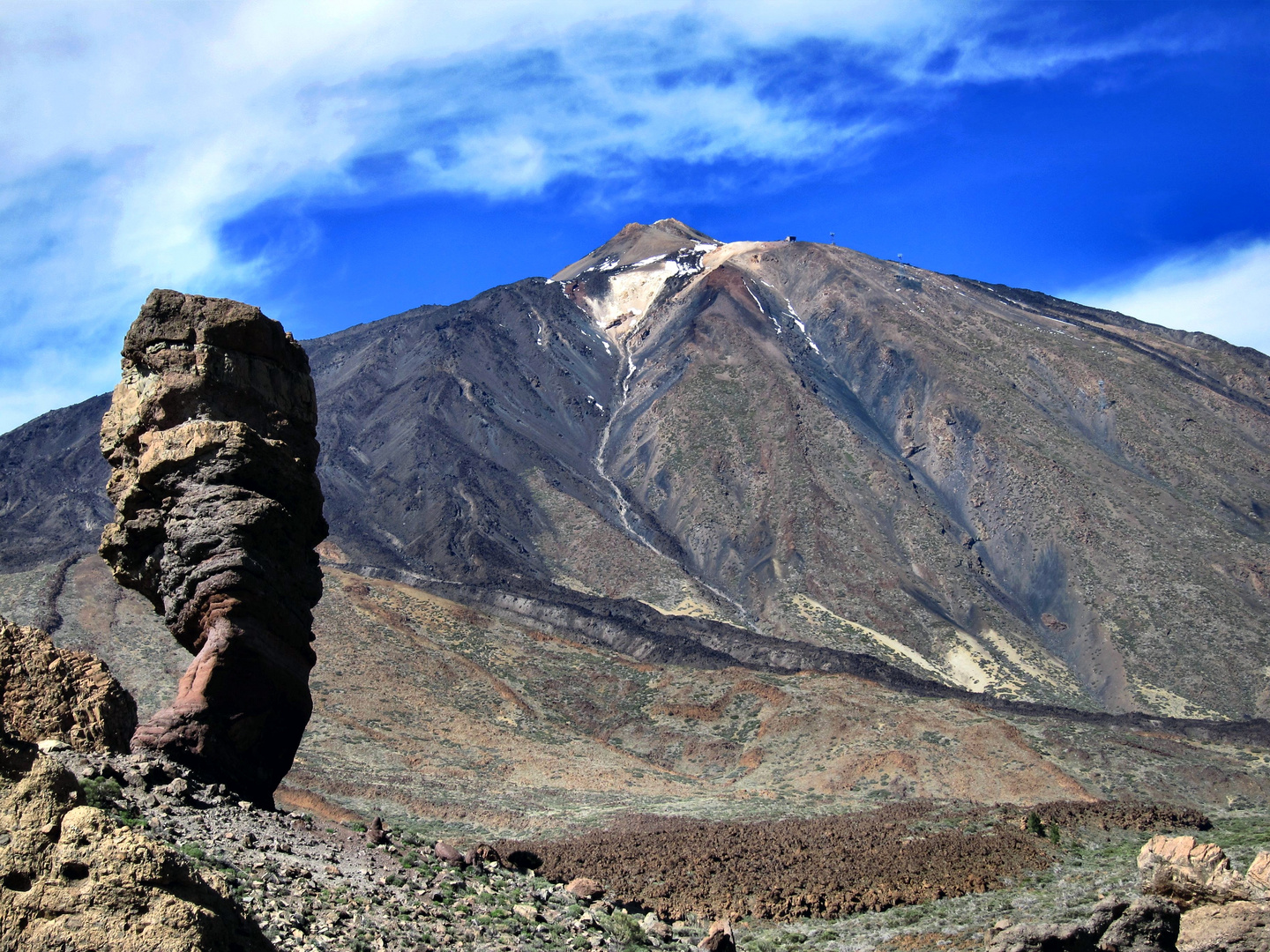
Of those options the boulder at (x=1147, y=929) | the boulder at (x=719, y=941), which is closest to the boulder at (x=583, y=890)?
the boulder at (x=719, y=941)

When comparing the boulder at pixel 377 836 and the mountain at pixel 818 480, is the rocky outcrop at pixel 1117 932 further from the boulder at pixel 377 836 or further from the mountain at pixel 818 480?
the mountain at pixel 818 480

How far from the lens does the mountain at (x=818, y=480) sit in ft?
250

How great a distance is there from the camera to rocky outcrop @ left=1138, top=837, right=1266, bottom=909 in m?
12.3

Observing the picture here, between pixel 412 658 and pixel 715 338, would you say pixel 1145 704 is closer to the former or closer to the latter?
pixel 412 658

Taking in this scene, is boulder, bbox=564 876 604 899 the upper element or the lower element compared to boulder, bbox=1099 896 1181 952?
upper

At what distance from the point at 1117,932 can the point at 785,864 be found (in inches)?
465

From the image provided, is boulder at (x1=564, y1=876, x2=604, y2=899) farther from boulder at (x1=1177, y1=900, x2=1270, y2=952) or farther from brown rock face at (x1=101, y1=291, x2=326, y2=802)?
boulder at (x1=1177, y1=900, x2=1270, y2=952)

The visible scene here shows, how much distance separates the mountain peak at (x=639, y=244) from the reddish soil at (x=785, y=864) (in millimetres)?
126993

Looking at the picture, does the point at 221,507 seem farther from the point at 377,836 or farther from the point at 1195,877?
the point at 1195,877

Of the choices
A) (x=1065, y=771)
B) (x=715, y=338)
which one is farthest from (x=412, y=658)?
(x=715, y=338)

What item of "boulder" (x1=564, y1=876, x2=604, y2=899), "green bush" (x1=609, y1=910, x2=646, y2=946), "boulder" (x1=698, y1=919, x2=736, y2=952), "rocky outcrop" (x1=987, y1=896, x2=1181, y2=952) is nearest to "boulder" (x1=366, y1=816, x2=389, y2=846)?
"boulder" (x1=564, y1=876, x2=604, y2=899)

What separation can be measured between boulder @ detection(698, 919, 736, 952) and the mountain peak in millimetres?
137379

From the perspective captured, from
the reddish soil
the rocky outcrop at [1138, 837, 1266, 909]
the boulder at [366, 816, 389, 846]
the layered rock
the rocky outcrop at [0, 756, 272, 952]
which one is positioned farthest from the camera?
the reddish soil

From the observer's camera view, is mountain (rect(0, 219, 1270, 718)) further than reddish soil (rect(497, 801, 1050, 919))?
Yes
